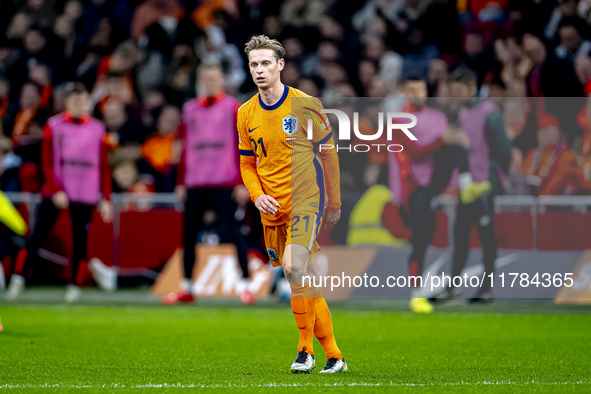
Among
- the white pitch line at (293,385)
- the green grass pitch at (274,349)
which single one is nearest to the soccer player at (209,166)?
the green grass pitch at (274,349)

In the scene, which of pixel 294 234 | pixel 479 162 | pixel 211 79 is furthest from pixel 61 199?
pixel 294 234

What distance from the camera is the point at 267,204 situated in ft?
16.0

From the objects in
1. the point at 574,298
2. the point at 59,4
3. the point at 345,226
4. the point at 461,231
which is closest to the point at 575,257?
the point at 574,298

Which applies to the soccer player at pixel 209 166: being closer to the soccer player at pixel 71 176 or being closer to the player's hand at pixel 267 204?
the soccer player at pixel 71 176

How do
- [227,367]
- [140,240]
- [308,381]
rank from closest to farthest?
[308,381], [227,367], [140,240]

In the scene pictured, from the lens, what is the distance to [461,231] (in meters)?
9.30

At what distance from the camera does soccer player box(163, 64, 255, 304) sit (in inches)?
364

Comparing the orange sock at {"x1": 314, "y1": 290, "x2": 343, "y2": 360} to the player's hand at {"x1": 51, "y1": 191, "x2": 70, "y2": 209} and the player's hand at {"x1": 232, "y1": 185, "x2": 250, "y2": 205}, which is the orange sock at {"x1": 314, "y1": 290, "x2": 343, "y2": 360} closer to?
the player's hand at {"x1": 232, "y1": 185, "x2": 250, "y2": 205}

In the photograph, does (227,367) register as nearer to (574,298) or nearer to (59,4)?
(574,298)

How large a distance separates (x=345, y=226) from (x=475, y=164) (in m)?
1.67

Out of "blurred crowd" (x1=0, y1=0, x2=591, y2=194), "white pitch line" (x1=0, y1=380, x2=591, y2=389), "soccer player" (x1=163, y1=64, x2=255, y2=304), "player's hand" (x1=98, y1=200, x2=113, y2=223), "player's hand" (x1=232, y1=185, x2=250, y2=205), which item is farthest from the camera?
"blurred crowd" (x1=0, y1=0, x2=591, y2=194)

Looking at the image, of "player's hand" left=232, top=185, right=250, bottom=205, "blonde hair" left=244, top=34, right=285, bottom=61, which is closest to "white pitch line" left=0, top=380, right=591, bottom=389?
"blonde hair" left=244, top=34, right=285, bottom=61

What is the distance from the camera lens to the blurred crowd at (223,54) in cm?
1169

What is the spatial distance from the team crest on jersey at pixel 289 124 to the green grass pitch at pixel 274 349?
148 centimetres
